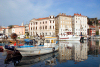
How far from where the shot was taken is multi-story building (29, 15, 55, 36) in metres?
56.2

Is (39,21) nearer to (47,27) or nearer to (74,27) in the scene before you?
(47,27)

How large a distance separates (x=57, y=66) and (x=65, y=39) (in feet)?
133

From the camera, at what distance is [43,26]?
193ft

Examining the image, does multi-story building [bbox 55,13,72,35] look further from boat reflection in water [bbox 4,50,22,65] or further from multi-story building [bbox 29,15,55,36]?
boat reflection in water [bbox 4,50,22,65]

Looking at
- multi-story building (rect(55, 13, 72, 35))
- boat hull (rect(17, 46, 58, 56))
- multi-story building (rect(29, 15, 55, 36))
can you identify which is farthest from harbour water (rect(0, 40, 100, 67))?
multi-story building (rect(55, 13, 72, 35))

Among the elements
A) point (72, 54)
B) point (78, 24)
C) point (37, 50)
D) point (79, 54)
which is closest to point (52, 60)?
point (37, 50)

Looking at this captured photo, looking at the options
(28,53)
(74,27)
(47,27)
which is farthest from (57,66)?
(74,27)

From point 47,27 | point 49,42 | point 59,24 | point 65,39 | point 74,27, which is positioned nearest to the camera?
point 49,42

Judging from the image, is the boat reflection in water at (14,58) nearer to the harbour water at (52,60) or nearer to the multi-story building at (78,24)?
the harbour water at (52,60)

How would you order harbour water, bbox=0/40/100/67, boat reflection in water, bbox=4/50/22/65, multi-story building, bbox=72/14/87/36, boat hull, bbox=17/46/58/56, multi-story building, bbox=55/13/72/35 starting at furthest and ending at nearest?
multi-story building, bbox=72/14/87/36 < multi-story building, bbox=55/13/72/35 < boat hull, bbox=17/46/58/56 < boat reflection in water, bbox=4/50/22/65 < harbour water, bbox=0/40/100/67

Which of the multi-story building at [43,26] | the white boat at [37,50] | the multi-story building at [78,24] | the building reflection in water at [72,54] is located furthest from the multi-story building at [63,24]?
the white boat at [37,50]

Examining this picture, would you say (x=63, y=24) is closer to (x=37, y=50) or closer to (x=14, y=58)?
(x=37, y=50)

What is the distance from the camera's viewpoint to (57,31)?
64.8 metres

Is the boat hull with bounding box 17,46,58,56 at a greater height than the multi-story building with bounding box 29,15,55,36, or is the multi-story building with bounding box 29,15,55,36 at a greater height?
the multi-story building with bounding box 29,15,55,36
